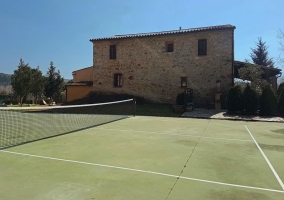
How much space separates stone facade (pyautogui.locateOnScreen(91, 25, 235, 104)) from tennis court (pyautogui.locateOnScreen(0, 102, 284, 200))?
13.7 meters

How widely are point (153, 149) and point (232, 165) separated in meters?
2.07

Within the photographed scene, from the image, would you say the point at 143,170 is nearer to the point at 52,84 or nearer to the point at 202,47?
the point at 202,47

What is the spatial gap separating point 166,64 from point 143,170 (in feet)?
60.1

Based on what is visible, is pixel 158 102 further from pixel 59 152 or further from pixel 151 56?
pixel 59 152

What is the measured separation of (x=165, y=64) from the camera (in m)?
21.9

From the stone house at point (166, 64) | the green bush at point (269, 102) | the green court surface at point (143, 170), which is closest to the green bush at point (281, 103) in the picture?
the green bush at point (269, 102)

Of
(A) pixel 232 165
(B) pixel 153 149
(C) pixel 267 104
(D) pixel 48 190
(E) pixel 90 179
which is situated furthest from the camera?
(C) pixel 267 104

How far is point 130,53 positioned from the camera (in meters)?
23.2

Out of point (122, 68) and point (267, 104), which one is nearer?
point (267, 104)

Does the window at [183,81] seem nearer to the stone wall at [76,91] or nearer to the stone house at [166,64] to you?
the stone house at [166,64]

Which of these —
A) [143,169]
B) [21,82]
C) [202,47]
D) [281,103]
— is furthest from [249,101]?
[21,82]

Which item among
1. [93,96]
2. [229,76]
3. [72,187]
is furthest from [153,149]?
[93,96]

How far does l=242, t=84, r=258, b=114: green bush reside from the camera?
15195 mm

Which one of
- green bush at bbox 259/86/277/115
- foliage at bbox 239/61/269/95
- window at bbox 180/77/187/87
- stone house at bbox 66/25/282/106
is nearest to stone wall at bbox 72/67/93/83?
stone house at bbox 66/25/282/106
